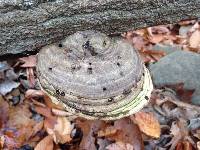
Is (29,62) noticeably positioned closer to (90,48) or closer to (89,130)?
(89,130)

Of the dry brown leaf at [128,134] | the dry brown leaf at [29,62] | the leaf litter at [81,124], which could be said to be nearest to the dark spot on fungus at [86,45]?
the leaf litter at [81,124]

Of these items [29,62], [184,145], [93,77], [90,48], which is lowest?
[184,145]

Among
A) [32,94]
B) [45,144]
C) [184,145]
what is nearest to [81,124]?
[45,144]

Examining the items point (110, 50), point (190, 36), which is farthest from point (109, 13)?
point (190, 36)

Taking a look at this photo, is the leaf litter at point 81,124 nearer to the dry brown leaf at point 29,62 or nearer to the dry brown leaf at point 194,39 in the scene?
the dry brown leaf at point 29,62

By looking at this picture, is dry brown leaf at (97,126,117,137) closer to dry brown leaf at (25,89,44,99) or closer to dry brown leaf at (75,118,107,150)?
dry brown leaf at (75,118,107,150)

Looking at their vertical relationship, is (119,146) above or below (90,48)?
below

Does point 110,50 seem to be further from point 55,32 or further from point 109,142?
point 109,142
